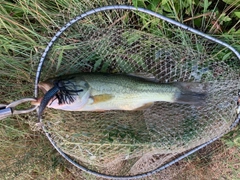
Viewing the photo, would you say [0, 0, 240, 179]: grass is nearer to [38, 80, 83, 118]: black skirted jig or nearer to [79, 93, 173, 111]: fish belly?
[79, 93, 173, 111]: fish belly

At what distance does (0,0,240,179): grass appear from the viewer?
207 centimetres

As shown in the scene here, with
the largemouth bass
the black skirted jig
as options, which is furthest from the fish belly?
the black skirted jig

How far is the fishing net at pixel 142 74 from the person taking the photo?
6.77 ft

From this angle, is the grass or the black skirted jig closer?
the black skirted jig

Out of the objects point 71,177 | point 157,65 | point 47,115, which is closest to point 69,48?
point 47,115

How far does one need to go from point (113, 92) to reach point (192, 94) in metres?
0.49

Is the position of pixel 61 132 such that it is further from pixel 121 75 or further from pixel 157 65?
pixel 157 65

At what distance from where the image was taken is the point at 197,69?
83.1 inches

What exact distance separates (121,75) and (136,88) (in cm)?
12

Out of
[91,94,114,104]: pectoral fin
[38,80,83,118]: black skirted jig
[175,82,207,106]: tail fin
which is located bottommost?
[175,82,207,106]: tail fin

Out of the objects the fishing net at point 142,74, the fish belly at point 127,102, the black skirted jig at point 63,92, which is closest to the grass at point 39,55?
the fishing net at point 142,74

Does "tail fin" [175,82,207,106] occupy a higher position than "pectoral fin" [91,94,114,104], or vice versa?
"pectoral fin" [91,94,114,104]

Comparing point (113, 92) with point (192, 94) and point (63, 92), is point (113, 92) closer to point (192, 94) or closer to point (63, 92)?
point (63, 92)

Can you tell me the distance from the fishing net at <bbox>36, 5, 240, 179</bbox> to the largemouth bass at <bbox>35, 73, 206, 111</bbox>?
11 cm
